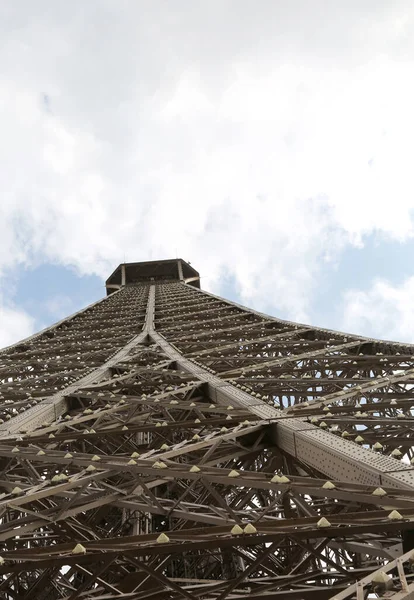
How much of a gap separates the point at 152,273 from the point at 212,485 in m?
46.3

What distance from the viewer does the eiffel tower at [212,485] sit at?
406cm

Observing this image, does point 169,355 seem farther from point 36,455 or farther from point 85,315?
point 85,315

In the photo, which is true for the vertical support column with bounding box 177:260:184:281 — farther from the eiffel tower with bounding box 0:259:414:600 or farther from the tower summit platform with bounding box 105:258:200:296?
the eiffel tower with bounding box 0:259:414:600

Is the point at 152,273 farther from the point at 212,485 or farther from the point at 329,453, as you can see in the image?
the point at 329,453

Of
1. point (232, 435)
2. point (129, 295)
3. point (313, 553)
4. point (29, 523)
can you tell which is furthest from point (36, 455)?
point (129, 295)

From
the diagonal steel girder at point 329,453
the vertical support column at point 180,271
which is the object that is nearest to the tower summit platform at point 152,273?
the vertical support column at point 180,271

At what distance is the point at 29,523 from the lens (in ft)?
16.4

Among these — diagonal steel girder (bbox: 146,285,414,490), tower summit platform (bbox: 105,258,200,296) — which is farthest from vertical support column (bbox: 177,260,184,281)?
diagonal steel girder (bbox: 146,285,414,490)

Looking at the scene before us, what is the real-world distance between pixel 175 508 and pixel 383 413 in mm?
5436

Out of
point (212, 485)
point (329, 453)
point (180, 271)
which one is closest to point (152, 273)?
point (180, 271)

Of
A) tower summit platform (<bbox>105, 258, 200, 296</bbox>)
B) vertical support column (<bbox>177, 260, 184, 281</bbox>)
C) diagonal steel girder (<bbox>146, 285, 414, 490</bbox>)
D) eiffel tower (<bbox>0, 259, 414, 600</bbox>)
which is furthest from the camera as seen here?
tower summit platform (<bbox>105, 258, 200, 296</bbox>)

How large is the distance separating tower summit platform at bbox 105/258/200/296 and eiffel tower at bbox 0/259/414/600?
116 feet

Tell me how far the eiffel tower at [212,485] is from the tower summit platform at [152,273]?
35499 mm

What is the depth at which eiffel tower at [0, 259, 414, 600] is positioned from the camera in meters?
4.06
